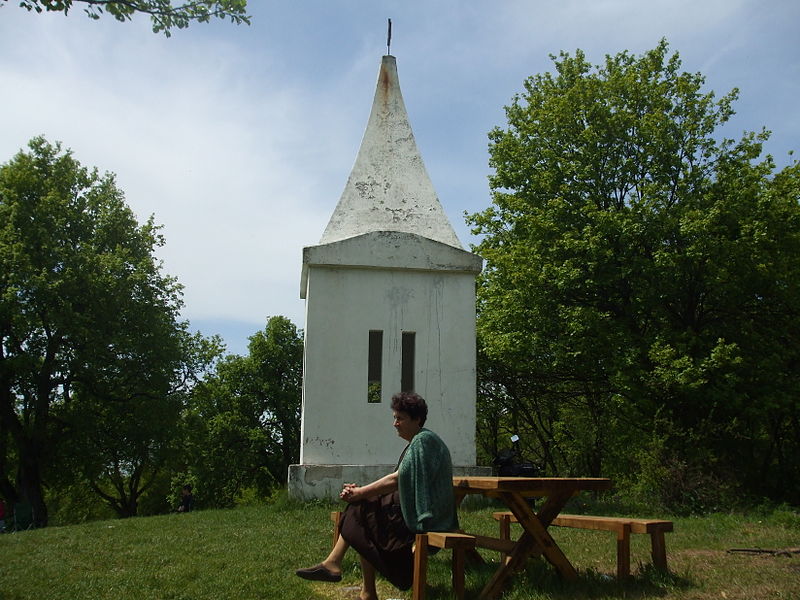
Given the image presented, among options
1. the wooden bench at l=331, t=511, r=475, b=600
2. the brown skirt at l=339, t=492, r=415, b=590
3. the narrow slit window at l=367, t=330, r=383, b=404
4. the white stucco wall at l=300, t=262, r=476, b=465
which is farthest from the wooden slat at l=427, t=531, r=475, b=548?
A: the narrow slit window at l=367, t=330, r=383, b=404

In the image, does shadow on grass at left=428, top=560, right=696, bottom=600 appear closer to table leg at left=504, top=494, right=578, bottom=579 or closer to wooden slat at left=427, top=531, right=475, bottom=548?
table leg at left=504, top=494, right=578, bottom=579

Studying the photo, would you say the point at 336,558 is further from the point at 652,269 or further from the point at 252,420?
the point at 252,420

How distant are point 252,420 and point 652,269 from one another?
79.8ft

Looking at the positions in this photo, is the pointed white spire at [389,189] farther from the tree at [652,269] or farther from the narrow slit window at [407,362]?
the tree at [652,269]

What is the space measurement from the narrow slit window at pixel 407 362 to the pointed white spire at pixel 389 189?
6.13 ft

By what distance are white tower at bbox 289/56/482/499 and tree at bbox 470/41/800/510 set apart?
5.40 m

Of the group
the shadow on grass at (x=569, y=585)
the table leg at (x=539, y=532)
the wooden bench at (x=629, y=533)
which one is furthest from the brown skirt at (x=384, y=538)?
the wooden bench at (x=629, y=533)

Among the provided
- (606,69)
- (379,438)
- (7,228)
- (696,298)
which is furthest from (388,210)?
(7,228)

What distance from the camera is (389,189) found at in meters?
14.6

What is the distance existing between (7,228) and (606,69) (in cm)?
1950

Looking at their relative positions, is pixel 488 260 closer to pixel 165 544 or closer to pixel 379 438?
pixel 379 438

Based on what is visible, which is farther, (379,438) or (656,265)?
(656,265)

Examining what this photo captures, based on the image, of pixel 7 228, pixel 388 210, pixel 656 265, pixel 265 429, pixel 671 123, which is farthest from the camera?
pixel 265 429

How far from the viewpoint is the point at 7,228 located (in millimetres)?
24953
